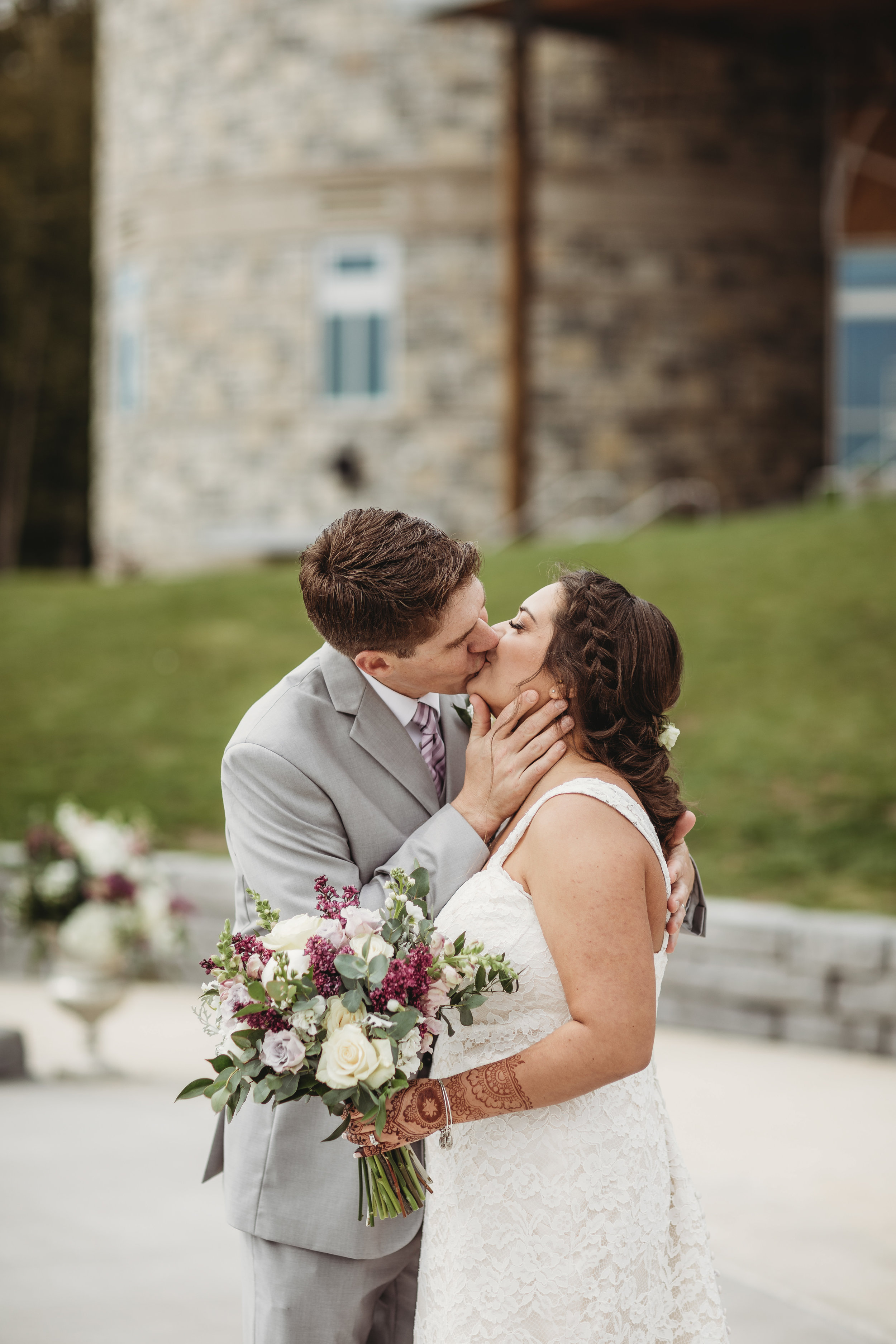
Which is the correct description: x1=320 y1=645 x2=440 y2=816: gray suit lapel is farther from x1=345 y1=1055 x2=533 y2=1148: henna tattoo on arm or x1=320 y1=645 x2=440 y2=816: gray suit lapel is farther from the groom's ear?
x1=345 y1=1055 x2=533 y2=1148: henna tattoo on arm

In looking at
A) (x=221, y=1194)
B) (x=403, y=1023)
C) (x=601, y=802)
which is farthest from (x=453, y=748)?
(x=221, y=1194)

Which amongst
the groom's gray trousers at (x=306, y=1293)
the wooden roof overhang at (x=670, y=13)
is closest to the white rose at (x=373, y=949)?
the groom's gray trousers at (x=306, y=1293)

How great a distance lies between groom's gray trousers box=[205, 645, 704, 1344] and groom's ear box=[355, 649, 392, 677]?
72mm

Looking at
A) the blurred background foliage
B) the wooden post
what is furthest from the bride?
the blurred background foliage

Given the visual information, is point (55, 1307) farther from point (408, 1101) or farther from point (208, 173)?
point (208, 173)

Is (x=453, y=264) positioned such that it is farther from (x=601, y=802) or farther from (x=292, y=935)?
(x=292, y=935)

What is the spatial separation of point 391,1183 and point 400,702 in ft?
2.98

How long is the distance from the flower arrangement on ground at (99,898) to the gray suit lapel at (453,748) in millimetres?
4789

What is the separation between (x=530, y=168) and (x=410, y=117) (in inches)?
64.3

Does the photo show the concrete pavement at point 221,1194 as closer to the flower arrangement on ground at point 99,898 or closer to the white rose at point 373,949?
the flower arrangement on ground at point 99,898

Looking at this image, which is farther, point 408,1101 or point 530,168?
point 530,168

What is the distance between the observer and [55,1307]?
15.3ft

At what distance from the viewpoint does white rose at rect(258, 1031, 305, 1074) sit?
8.14ft

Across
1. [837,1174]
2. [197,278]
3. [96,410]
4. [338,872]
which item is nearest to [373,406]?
[197,278]
